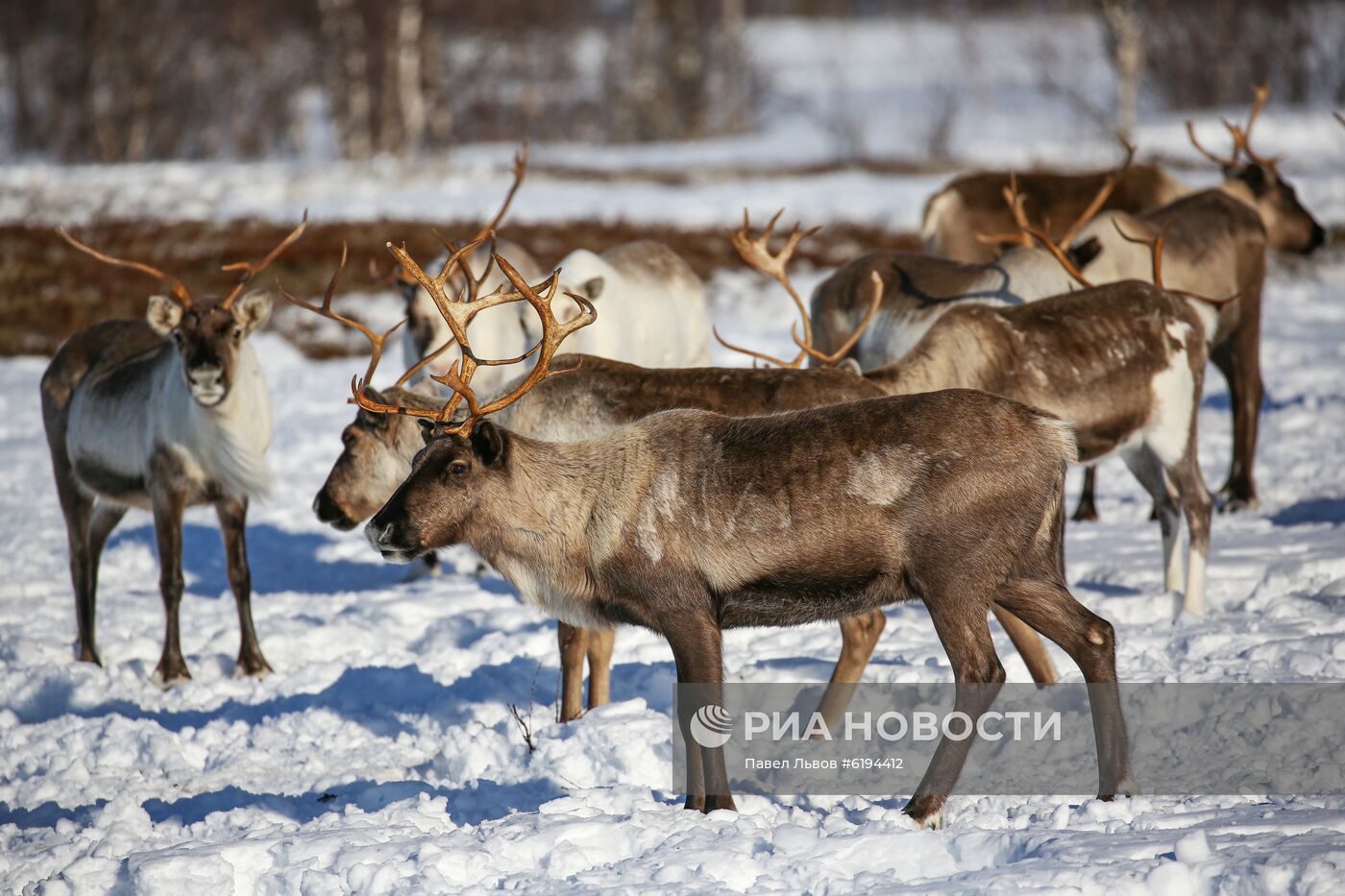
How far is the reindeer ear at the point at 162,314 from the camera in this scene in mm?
6348

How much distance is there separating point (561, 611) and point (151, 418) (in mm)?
2876

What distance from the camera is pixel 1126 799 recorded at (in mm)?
3852

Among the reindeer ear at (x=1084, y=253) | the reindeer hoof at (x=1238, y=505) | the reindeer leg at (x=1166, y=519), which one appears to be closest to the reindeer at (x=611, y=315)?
the reindeer ear at (x=1084, y=253)

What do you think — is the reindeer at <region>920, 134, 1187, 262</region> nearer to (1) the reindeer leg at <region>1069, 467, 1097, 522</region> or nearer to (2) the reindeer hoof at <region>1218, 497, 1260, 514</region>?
(1) the reindeer leg at <region>1069, 467, 1097, 522</region>

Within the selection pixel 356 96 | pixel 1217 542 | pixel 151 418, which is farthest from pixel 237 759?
pixel 356 96

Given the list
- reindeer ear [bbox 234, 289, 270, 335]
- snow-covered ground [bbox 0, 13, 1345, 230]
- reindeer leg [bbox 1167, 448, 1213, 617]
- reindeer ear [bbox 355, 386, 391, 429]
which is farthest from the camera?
snow-covered ground [bbox 0, 13, 1345, 230]

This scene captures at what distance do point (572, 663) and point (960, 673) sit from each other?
1.61 m

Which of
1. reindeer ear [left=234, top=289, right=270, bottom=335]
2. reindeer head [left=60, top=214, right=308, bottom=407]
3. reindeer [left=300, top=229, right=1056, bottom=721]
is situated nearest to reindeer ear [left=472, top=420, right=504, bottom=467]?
reindeer [left=300, top=229, right=1056, bottom=721]

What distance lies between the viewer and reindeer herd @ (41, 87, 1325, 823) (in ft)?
13.2

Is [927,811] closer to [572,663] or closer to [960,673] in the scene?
[960,673]

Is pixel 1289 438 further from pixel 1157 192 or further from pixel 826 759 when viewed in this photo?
pixel 826 759

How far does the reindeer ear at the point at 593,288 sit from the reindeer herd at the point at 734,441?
0.02m

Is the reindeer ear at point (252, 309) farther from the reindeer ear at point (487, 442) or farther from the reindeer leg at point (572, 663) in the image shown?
the reindeer ear at point (487, 442)

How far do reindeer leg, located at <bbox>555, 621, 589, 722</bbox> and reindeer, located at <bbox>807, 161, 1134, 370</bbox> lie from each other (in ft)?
10.2
